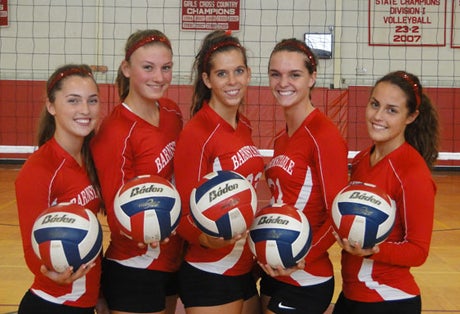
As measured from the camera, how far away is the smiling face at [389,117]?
104 inches

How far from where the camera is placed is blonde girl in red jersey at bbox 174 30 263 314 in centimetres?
267

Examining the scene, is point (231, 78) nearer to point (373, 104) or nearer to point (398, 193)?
point (373, 104)

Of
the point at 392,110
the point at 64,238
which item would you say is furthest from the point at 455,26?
the point at 64,238

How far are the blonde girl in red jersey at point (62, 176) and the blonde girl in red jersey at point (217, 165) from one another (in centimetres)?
41

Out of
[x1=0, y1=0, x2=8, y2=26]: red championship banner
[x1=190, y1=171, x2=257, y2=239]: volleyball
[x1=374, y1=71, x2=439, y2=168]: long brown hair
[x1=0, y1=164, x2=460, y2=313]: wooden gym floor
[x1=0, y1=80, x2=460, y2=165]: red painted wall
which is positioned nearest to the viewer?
[x1=190, y1=171, x2=257, y2=239]: volleyball

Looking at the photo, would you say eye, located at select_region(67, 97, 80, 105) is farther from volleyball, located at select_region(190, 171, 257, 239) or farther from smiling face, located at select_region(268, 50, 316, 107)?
smiling face, located at select_region(268, 50, 316, 107)

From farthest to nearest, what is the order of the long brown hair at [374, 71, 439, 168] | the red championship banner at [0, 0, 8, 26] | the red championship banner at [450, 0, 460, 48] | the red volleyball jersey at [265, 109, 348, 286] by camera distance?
1. the red championship banner at [0, 0, 8, 26]
2. the red championship banner at [450, 0, 460, 48]
3. the long brown hair at [374, 71, 439, 168]
4. the red volleyball jersey at [265, 109, 348, 286]

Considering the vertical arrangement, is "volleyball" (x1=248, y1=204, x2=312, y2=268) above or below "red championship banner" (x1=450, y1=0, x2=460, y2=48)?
below

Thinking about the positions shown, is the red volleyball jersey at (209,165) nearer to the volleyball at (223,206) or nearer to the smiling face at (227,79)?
the smiling face at (227,79)

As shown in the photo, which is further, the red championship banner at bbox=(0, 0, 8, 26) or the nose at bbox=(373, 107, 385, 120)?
the red championship banner at bbox=(0, 0, 8, 26)

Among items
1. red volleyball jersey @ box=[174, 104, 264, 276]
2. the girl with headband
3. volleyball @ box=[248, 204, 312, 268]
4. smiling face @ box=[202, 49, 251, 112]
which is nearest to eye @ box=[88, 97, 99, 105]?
red volleyball jersey @ box=[174, 104, 264, 276]

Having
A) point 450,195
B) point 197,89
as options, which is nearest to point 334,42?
point 450,195

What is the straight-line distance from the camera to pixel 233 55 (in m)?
2.82

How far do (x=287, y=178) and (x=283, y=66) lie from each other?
0.52 metres
